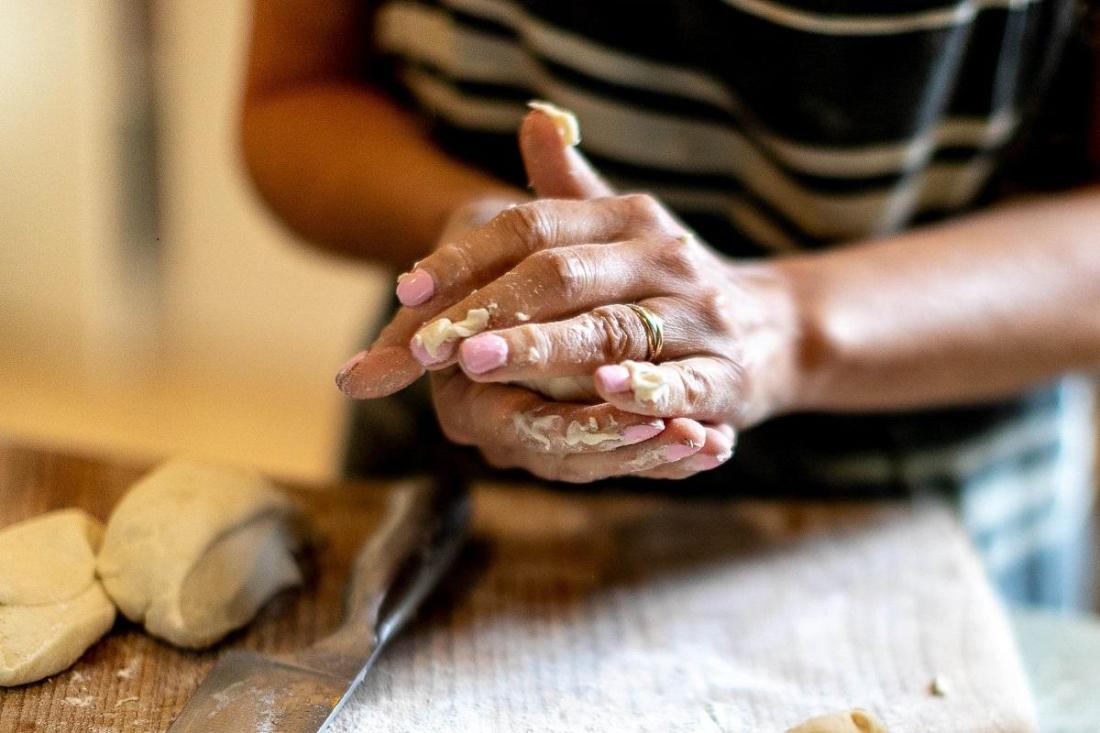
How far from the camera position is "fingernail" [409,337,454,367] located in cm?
51

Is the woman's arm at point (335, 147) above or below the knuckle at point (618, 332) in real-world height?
below

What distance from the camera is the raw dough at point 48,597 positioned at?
0.56 meters

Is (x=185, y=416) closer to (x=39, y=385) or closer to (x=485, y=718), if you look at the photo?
(x=39, y=385)

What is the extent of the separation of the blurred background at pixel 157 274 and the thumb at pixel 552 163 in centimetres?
114

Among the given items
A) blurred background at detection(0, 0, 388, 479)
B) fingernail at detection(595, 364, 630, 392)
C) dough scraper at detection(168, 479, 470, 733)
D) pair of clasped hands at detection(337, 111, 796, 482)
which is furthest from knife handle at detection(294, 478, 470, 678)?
blurred background at detection(0, 0, 388, 479)

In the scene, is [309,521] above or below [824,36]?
below

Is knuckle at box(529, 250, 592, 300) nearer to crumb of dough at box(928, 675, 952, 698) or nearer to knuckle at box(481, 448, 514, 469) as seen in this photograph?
knuckle at box(481, 448, 514, 469)

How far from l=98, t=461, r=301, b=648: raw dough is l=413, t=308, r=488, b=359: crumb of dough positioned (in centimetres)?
22

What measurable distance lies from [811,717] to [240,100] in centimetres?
65

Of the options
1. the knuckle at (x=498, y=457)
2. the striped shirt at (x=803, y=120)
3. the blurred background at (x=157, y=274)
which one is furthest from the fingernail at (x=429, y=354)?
the blurred background at (x=157, y=274)

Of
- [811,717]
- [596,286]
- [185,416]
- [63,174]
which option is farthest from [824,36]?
[185,416]

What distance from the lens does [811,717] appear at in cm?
59

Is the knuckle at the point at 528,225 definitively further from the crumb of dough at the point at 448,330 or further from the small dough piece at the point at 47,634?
the small dough piece at the point at 47,634

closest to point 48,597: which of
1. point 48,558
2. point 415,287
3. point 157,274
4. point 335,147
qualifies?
point 48,558
